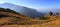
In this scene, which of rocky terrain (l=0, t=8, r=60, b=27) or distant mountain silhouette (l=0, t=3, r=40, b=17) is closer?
rocky terrain (l=0, t=8, r=60, b=27)

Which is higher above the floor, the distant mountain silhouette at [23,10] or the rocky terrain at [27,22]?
the distant mountain silhouette at [23,10]

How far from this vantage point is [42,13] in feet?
59.8

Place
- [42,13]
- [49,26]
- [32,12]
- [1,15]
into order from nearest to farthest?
[49,26] < [1,15] < [42,13] < [32,12]

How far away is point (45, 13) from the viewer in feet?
62.3

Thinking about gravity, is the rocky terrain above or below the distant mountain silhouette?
below

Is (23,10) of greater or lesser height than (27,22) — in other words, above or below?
above

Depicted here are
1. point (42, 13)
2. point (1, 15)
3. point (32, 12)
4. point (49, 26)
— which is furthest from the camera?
point (32, 12)

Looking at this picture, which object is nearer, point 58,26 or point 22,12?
point 58,26

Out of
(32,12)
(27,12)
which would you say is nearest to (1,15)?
(27,12)

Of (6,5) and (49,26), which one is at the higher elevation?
(6,5)

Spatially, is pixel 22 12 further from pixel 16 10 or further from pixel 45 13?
pixel 45 13

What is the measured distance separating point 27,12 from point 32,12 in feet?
3.96

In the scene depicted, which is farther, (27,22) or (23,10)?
(23,10)

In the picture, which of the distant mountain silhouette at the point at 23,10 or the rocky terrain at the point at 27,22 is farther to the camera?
the distant mountain silhouette at the point at 23,10
